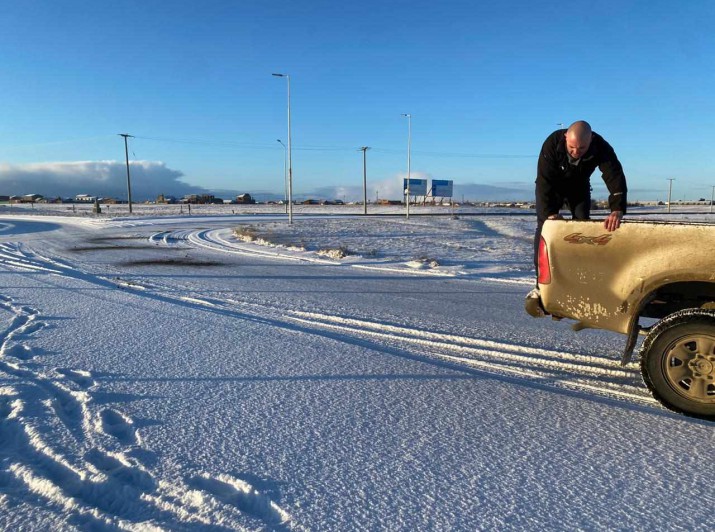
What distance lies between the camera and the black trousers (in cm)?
439

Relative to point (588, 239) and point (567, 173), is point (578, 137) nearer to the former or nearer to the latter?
point (567, 173)

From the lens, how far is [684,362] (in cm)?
305

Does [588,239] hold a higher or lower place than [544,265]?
higher

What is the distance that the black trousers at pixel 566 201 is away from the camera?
4387mm

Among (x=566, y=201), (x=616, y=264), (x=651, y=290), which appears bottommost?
(x=651, y=290)

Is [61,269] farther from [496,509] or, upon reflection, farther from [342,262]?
[496,509]

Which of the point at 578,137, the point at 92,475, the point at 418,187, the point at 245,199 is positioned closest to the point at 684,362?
the point at 578,137

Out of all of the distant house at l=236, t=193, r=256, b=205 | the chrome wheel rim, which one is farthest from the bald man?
the distant house at l=236, t=193, r=256, b=205

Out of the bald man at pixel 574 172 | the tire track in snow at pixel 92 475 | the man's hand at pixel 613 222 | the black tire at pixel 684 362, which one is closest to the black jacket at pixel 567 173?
the bald man at pixel 574 172

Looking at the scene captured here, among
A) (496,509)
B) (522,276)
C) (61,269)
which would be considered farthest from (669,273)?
(61,269)

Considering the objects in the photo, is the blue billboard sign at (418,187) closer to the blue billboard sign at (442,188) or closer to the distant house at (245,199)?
the blue billboard sign at (442,188)

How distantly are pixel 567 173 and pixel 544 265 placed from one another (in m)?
1.09

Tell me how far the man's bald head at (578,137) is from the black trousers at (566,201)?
47 cm

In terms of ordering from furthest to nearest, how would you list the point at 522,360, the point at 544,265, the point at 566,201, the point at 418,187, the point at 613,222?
the point at 418,187
the point at 566,201
the point at 522,360
the point at 544,265
the point at 613,222
